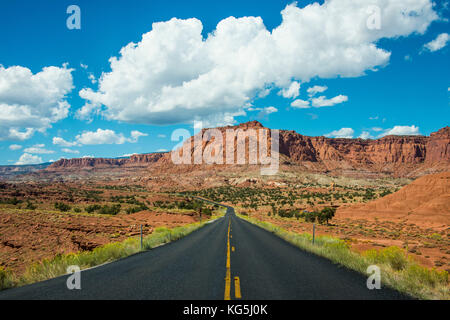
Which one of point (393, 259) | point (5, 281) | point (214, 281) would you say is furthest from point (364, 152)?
point (5, 281)

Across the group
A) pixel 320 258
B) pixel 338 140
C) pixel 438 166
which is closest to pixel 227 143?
pixel 338 140

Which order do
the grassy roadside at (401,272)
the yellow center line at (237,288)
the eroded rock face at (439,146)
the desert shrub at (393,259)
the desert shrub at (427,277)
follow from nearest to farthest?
1. the yellow center line at (237,288)
2. the grassy roadside at (401,272)
3. the desert shrub at (427,277)
4. the desert shrub at (393,259)
5. the eroded rock face at (439,146)

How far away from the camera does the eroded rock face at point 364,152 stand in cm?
15050

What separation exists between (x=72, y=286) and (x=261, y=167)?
4904 inches

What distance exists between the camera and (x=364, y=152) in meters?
190

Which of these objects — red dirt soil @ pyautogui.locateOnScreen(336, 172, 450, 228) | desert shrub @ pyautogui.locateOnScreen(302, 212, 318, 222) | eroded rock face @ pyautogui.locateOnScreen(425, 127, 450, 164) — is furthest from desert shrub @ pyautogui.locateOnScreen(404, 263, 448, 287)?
eroded rock face @ pyautogui.locateOnScreen(425, 127, 450, 164)

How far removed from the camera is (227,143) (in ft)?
513

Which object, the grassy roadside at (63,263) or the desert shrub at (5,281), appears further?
the grassy roadside at (63,263)

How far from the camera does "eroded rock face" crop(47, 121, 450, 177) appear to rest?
150 m

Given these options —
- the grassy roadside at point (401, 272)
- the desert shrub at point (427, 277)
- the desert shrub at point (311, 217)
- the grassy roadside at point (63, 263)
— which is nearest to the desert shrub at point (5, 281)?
the grassy roadside at point (63, 263)

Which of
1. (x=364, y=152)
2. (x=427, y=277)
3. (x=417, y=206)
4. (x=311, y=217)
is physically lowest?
(x=311, y=217)

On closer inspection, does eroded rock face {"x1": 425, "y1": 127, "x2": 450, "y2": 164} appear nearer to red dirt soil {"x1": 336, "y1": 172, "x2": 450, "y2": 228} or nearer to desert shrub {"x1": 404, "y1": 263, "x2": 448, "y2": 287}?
red dirt soil {"x1": 336, "y1": 172, "x2": 450, "y2": 228}

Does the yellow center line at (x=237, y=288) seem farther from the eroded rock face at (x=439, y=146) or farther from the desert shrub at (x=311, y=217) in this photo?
the eroded rock face at (x=439, y=146)

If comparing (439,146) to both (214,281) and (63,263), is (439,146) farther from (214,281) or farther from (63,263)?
(63,263)
